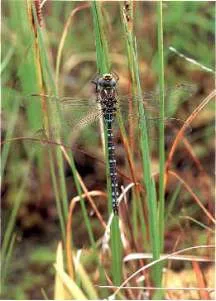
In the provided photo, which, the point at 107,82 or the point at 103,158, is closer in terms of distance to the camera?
the point at 107,82

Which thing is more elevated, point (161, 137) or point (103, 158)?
point (161, 137)

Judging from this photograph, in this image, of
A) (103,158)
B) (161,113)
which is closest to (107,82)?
(161,113)

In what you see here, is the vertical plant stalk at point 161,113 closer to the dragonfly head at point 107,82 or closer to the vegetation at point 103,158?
the vegetation at point 103,158

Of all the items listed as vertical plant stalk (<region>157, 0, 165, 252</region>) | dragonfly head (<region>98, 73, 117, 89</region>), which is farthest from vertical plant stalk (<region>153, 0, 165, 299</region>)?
dragonfly head (<region>98, 73, 117, 89</region>)

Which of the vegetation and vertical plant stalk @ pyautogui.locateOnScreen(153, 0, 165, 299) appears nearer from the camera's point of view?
vertical plant stalk @ pyautogui.locateOnScreen(153, 0, 165, 299)

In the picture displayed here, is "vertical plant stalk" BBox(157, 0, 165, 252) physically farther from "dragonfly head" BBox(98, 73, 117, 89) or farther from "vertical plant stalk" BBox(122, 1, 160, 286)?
"dragonfly head" BBox(98, 73, 117, 89)

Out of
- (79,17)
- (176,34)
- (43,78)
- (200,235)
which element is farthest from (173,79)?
(43,78)

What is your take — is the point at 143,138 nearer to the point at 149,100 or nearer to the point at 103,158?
the point at 149,100

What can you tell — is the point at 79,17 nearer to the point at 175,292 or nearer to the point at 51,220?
the point at 51,220

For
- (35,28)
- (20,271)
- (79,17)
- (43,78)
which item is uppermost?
(79,17)
